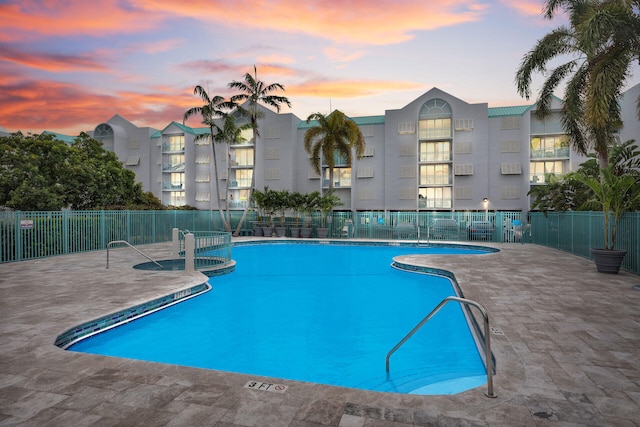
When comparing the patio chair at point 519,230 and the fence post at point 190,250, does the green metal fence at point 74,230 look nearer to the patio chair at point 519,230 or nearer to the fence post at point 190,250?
the fence post at point 190,250

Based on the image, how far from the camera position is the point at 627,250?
10922mm

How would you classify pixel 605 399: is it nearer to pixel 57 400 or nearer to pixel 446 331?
pixel 446 331

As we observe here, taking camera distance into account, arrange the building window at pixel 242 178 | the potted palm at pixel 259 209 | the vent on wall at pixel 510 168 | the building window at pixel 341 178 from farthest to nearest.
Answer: the building window at pixel 242 178
the building window at pixel 341 178
the vent on wall at pixel 510 168
the potted palm at pixel 259 209

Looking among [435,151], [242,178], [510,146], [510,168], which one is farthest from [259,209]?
[510,146]

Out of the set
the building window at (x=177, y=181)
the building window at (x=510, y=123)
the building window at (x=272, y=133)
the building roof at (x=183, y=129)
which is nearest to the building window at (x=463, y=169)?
the building window at (x=510, y=123)

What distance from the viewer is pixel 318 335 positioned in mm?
6883

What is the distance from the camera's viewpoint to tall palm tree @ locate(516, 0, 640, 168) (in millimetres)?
9250

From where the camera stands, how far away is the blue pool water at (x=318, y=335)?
526cm

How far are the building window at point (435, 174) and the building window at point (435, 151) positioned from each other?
Answer: 0.66 metres

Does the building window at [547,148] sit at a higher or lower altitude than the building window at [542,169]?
higher

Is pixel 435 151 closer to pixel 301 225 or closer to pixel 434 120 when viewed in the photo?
pixel 434 120

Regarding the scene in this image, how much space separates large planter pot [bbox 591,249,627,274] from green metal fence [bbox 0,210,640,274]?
1.65ft

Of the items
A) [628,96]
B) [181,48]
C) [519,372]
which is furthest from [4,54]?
[628,96]

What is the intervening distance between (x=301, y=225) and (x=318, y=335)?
1890cm
